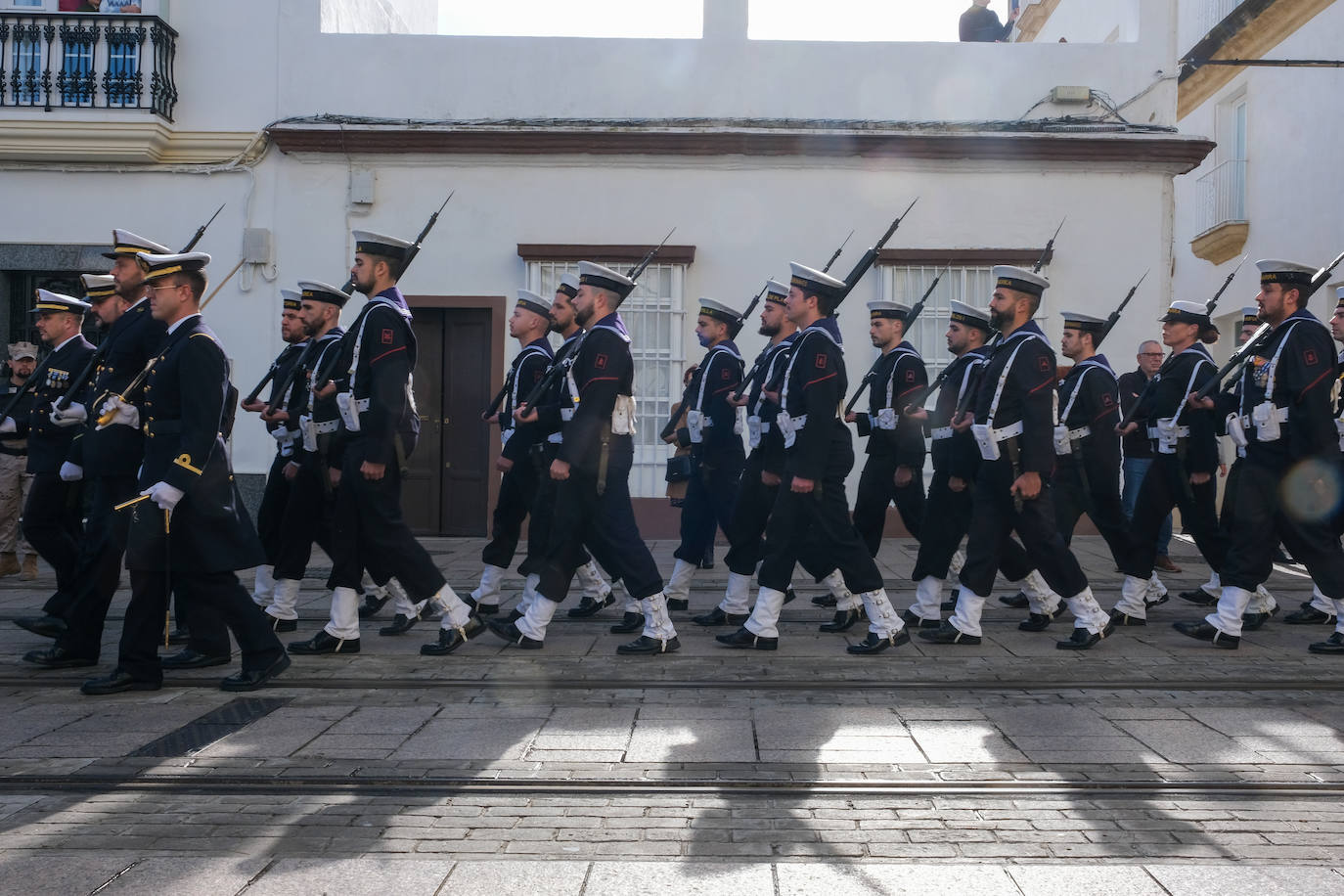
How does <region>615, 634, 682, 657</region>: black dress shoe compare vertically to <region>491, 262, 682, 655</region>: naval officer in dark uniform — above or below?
below

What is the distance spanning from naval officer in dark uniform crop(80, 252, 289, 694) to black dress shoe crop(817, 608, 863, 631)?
10.4ft

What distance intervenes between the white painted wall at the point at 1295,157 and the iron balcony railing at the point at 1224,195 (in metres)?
0.18

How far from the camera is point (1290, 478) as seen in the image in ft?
22.5

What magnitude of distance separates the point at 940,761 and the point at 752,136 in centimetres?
949

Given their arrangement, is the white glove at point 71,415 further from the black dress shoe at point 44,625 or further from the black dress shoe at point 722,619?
the black dress shoe at point 722,619

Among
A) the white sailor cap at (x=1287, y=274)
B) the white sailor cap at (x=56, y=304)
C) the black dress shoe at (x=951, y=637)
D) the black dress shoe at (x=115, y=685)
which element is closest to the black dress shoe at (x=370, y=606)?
the black dress shoe at (x=115, y=685)

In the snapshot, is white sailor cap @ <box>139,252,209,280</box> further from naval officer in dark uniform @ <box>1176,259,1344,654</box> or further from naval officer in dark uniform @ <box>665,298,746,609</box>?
naval officer in dark uniform @ <box>1176,259,1344,654</box>

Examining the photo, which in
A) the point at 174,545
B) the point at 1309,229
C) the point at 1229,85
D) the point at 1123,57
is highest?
the point at 1229,85

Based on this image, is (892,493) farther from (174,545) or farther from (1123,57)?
(1123,57)

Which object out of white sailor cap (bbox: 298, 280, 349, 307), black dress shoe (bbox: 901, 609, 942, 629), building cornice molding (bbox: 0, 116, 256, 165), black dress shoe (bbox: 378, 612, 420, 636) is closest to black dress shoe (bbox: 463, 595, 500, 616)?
black dress shoe (bbox: 378, 612, 420, 636)

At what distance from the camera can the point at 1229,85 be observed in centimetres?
1886

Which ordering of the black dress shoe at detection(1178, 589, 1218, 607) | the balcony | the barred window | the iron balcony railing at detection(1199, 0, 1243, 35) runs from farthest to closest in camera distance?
1. the balcony
2. the iron balcony railing at detection(1199, 0, 1243, 35)
3. the barred window
4. the black dress shoe at detection(1178, 589, 1218, 607)

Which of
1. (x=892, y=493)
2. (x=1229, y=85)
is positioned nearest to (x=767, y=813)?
(x=892, y=493)

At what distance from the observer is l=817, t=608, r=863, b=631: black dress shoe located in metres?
7.41
